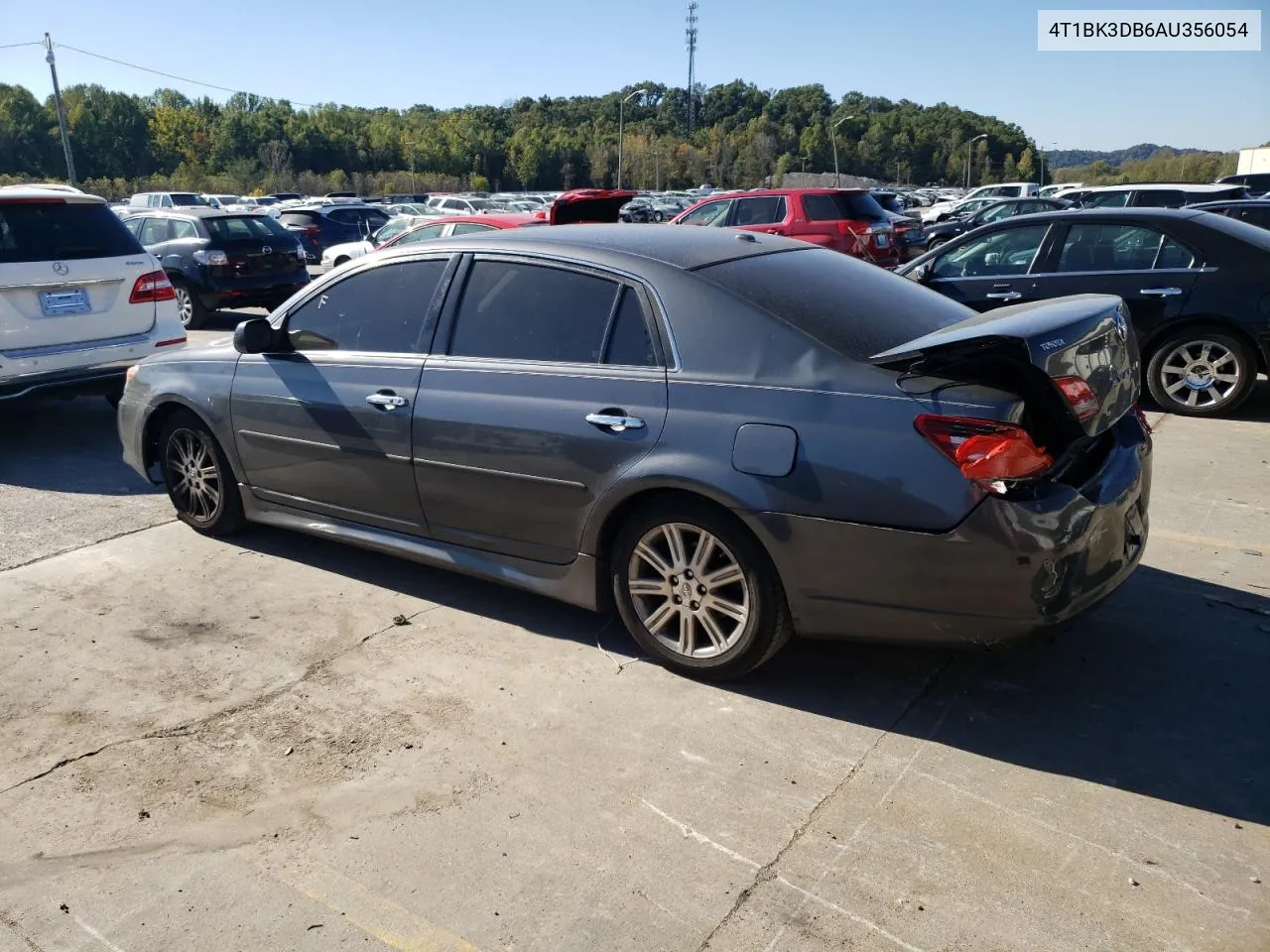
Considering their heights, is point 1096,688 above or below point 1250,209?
below

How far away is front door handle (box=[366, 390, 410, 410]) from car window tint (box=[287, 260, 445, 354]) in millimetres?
219

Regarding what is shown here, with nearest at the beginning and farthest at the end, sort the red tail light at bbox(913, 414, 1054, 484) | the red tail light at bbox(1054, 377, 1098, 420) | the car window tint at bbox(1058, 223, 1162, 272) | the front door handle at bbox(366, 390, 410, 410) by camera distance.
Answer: the red tail light at bbox(913, 414, 1054, 484) → the red tail light at bbox(1054, 377, 1098, 420) → the front door handle at bbox(366, 390, 410, 410) → the car window tint at bbox(1058, 223, 1162, 272)

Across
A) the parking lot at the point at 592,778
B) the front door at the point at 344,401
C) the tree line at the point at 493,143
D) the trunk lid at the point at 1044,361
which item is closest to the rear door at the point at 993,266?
the parking lot at the point at 592,778

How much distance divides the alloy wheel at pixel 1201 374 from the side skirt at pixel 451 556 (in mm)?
6226

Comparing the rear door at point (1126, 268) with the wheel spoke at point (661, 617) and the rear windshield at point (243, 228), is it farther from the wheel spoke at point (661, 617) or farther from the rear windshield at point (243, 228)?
the rear windshield at point (243, 228)

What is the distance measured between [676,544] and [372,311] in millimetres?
1983

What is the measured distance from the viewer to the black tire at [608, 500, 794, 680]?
373 cm

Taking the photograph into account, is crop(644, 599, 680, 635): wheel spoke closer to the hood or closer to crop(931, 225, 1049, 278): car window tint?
crop(931, 225, 1049, 278): car window tint

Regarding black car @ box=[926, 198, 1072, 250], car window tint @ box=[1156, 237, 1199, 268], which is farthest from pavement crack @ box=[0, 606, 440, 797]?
black car @ box=[926, 198, 1072, 250]

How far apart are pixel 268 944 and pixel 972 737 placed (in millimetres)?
2275

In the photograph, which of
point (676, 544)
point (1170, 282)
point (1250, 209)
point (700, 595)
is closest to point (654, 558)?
point (676, 544)

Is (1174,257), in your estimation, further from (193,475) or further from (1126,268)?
(193,475)

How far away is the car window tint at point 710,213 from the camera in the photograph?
17.1 m

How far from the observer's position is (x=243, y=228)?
48.0 ft
